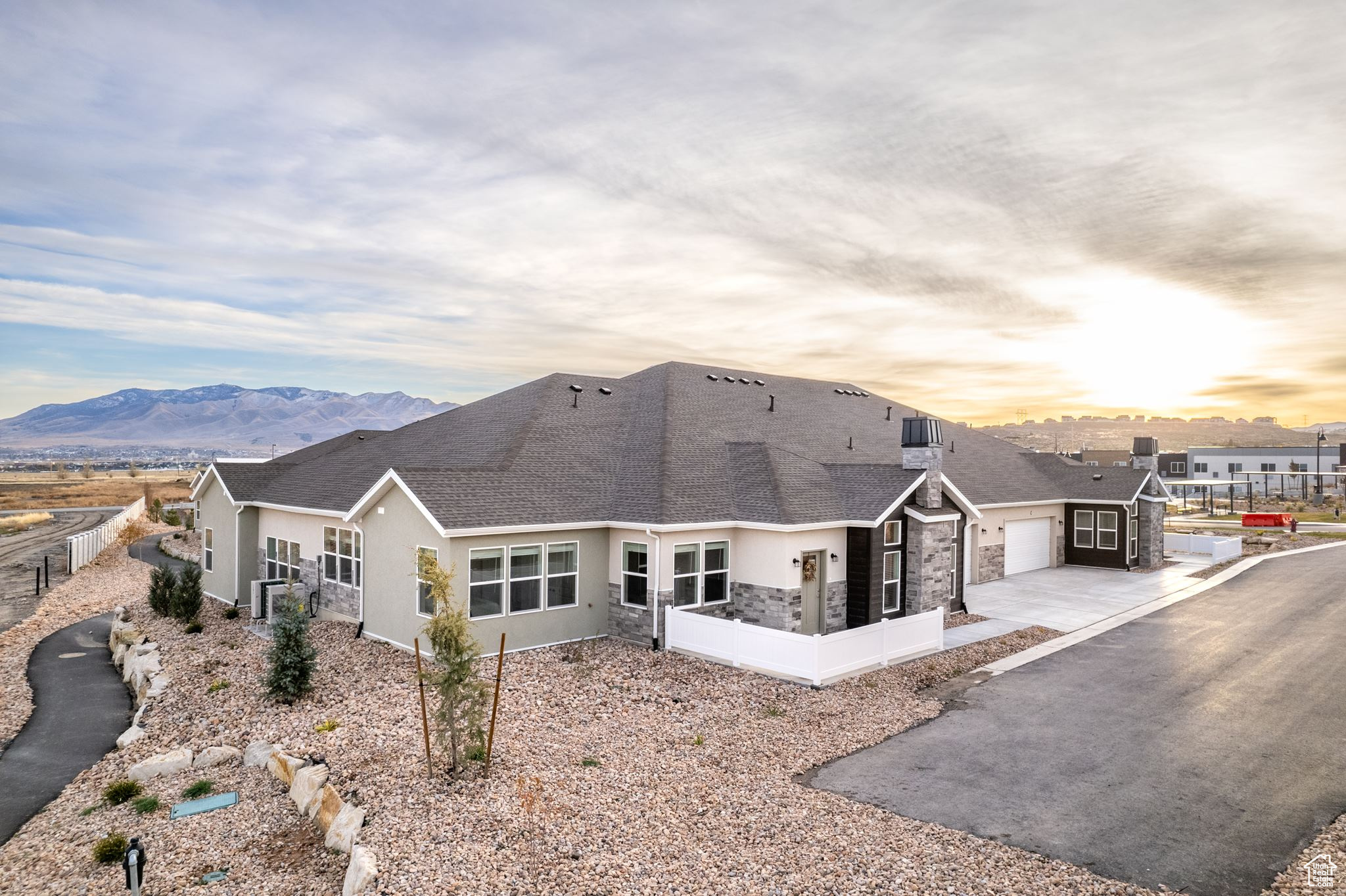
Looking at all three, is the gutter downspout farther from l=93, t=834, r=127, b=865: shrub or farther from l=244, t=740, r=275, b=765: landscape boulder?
l=93, t=834, r=127, b=865: shrub

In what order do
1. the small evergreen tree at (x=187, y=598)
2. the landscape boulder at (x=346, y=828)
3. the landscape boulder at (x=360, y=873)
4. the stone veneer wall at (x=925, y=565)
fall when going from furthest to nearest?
the small evergreen tree at (x=187, y=598) < the stone veneer wall at (x=925, y=565) < the landscape boulder at (x=346, y=828) < the landscape boulder at (x=360, y=873)

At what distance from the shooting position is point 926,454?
1906 centimetres

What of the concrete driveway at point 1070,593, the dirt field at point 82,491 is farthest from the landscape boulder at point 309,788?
the dirt field at point 82,491

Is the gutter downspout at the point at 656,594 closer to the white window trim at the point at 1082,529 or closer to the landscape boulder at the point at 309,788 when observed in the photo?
the landscape boulder at the point at 309,788

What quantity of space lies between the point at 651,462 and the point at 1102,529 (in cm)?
2083

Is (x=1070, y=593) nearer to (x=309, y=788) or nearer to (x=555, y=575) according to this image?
(x=555, y=575)

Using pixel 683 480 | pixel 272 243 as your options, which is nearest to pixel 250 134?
pixel 272 243

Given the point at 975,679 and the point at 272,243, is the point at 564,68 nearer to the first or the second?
the point at 975,679

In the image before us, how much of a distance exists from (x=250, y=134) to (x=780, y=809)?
22139mm

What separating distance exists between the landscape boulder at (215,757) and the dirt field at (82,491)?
185ft

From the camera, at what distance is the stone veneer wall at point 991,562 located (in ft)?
84.2

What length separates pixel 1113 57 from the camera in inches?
564

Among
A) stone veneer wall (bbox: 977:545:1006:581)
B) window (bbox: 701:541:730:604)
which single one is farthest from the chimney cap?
stone veneer wall (bbox: 977:545:1006:581)

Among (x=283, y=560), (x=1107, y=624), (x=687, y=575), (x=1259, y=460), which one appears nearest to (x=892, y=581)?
(x=687, y=575)
